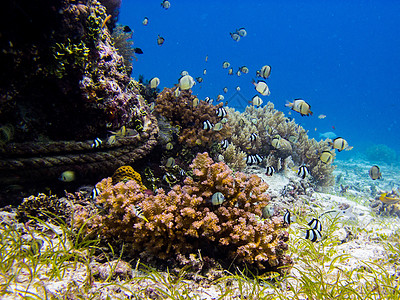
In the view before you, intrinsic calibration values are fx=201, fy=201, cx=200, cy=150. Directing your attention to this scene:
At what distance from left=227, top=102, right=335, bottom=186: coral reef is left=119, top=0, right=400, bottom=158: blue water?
101 metres

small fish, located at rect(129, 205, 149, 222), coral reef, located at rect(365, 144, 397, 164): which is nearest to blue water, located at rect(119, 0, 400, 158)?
coral reef, located at rect(365, 144, 397, 164)

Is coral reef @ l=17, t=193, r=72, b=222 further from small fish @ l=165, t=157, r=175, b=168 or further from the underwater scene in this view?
small fish @ l=165, t=157, r=175, b=168

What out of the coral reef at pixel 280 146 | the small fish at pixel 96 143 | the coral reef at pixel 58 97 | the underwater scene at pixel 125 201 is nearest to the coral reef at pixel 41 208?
the underwater scene at pixel 125 201

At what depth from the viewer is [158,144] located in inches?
208

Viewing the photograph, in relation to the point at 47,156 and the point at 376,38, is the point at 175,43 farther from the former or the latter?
the point at 47,156

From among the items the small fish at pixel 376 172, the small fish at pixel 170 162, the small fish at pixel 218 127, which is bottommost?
the small fish at pixel 170 162

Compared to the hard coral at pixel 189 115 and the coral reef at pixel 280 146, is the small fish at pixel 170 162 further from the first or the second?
the coral reef at pixel 280 146

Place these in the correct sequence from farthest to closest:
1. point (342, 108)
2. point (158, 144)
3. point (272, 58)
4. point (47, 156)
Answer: point (272, 58) → point (342, 108) → point (158, 144) → point (47, 156)

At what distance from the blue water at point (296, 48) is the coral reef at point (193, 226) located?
107 meters

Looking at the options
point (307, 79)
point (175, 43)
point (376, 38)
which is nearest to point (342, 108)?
point (307, 79)

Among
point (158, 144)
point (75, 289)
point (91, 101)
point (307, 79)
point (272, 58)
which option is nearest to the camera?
point (75, 289)

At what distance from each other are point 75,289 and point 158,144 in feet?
11.6

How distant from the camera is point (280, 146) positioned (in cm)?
786

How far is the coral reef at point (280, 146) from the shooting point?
25.1 feet
